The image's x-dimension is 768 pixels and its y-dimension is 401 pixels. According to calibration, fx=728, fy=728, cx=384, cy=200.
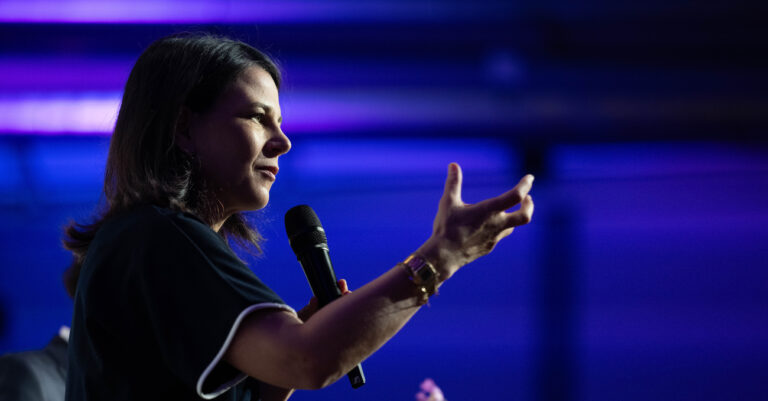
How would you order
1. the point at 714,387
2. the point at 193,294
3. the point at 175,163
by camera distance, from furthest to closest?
the point at 714,387, the point at 175,163, the point at 193,294

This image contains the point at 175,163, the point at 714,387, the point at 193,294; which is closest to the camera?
the point at 193,294

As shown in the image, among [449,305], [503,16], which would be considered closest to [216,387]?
[449,305]

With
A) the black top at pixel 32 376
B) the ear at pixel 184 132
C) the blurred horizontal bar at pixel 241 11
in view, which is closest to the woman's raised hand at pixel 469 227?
the ear at pixel 184 132

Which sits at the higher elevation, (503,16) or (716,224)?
(503,16)

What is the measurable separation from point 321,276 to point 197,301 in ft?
1.14

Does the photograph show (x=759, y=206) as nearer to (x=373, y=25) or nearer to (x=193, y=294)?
(x=373, y=25)

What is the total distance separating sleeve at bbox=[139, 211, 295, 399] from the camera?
826mm

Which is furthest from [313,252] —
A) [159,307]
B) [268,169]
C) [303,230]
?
[159,307]

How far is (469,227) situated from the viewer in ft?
2.81

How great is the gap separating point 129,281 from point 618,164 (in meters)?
2.75

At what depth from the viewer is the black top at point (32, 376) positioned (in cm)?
174

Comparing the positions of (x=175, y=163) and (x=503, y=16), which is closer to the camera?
(x=175, y=163)

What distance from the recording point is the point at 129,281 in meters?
0.88

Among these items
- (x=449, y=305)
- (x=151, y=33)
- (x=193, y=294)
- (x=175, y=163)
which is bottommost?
(x=193, y=294)
